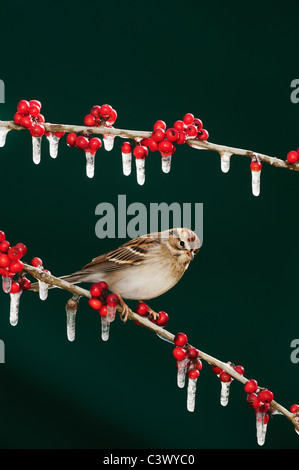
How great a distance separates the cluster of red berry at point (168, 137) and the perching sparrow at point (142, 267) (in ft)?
0.67

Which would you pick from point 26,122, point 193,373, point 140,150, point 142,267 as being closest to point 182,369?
point 193,373

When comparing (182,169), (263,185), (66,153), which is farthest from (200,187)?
(66,153)

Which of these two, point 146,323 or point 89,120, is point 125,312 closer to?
point 146,323

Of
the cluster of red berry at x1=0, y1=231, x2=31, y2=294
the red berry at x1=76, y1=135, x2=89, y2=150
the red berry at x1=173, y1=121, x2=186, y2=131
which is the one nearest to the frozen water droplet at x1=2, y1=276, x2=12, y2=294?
the cluster of red berry at x1=0, y1=231, x2=31, y2=294

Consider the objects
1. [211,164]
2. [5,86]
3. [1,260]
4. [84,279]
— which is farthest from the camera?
[211,164]

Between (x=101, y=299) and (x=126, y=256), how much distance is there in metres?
0.23

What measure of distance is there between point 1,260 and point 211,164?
2.51 ft

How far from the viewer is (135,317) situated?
100 centimetres

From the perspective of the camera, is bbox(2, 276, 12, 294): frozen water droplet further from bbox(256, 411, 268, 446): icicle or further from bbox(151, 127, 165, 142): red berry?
bbox(256, 411, 268, 446): icicle

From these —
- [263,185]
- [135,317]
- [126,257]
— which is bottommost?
[135,317]

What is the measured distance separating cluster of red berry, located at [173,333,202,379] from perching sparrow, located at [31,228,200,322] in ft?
0.57

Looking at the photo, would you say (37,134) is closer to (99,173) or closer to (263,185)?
(99,173)

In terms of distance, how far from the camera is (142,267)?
1.21 meters

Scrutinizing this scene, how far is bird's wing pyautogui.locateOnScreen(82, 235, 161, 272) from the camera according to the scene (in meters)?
1.16
